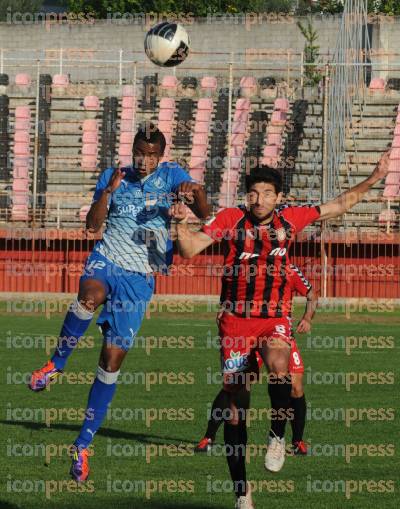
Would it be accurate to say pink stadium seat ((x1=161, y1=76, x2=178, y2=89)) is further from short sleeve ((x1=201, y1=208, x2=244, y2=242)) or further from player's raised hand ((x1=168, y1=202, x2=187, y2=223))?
player's raised hand ((x1=168, y1=202, x2=187, y2=223))

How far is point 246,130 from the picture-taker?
34344 mm

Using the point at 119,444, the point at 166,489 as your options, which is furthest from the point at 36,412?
the point at 166,489

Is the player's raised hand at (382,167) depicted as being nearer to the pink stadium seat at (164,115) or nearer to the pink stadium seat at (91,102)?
the pink stadium seat at (164,115)

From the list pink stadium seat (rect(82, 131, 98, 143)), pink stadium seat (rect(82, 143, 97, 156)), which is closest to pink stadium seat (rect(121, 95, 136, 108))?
pink stadium seat (rect(82, 131, 98, 143))

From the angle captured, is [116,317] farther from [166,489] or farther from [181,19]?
[181,19]

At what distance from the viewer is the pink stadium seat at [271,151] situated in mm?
33781

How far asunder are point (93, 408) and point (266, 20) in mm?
35356

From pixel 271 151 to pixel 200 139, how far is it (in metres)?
2.23

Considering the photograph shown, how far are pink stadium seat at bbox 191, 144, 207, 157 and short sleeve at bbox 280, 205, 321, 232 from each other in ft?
85.1

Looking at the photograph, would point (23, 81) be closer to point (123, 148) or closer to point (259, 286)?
point (123, 148)

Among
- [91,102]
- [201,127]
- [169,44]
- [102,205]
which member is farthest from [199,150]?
[102,205]

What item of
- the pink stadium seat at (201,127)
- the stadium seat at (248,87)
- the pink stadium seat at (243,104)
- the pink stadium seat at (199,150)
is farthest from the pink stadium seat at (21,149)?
the stadium seat at (248,87)

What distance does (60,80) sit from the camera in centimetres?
3703

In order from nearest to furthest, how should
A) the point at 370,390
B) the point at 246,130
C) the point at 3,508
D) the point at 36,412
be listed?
the point at 3,508 < the point at 36,412 < the point at 370,390 < the point at 246,130
